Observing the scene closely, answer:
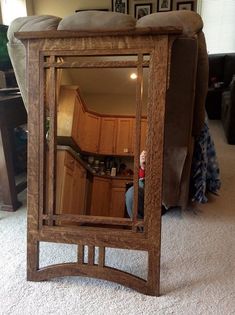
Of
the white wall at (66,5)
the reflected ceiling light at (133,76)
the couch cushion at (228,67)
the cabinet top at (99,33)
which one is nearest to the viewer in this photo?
the cabinet top at (99,33)

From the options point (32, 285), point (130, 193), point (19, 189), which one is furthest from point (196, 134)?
point (19, 189)

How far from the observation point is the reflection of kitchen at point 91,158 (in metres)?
1.34

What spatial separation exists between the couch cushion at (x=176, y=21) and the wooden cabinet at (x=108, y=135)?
42 centimetres

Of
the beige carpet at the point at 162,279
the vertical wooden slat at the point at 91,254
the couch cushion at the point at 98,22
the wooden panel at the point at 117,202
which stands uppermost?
the couch cushion at the point at 98,22

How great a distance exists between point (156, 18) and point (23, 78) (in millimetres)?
715

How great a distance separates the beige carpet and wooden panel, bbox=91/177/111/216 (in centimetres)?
29

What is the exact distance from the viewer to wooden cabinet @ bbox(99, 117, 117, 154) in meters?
1.39

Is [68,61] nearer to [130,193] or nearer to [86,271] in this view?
[130,193]

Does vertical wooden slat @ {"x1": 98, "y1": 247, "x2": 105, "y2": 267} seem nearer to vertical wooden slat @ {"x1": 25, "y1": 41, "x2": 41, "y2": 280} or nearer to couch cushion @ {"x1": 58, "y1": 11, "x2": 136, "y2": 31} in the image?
vertical wooden slat @ {"x1": 25, "y1": 41, "x2": 41, "y2": 280}

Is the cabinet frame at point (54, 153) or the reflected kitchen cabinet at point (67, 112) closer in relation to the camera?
the cabinet frame at point (54, 153)

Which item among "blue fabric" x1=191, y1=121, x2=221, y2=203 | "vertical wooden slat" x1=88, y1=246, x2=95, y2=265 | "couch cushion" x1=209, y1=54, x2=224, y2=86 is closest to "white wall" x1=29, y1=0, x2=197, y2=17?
"couch cushion" x1=209, y1=54, x2=224, y2=86

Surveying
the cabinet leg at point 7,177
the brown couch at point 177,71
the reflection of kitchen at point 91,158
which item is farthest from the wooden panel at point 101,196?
the cabinet leg at point 7,177

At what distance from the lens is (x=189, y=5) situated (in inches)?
184

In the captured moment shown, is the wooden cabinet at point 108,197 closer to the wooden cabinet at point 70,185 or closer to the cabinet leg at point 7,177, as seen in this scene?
the wooden cabinet at point 70,185
